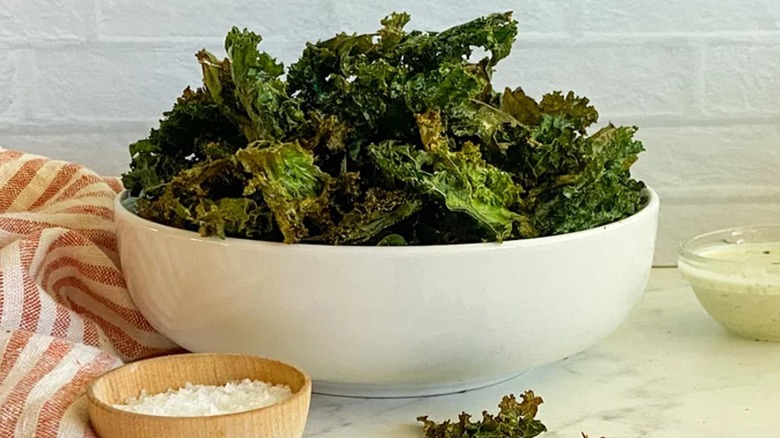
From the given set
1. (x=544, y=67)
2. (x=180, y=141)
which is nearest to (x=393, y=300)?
(x=180, y=141)

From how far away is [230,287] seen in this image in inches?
31.5

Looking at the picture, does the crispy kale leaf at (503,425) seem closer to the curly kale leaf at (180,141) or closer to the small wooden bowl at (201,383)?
the small wooden bowl at (201,383)

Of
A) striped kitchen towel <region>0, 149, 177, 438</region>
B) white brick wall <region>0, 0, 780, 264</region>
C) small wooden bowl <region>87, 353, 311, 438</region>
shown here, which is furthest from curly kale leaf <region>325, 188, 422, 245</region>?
white brick wall <region>0, 0, 780, 264</region>

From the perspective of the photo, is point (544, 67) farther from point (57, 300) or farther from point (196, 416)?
point (196, 416)

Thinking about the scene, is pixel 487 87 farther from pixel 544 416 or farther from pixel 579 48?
pixel 579 48

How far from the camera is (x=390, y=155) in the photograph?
777 mm

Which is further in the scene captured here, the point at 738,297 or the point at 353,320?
the point at 738,297

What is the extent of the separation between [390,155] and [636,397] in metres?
0.29

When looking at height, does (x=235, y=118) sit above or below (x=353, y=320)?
above

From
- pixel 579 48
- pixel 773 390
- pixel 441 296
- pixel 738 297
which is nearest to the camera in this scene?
pixel 441 296

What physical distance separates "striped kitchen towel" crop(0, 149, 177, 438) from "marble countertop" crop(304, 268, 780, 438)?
0.18 meters

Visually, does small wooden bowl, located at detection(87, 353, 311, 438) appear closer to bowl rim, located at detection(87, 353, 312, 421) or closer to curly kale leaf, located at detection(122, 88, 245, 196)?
bowl rim, located at detection(87, 353, 312, 421)

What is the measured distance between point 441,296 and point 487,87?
227 mm

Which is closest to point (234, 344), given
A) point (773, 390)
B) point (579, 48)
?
point (773, 390)
